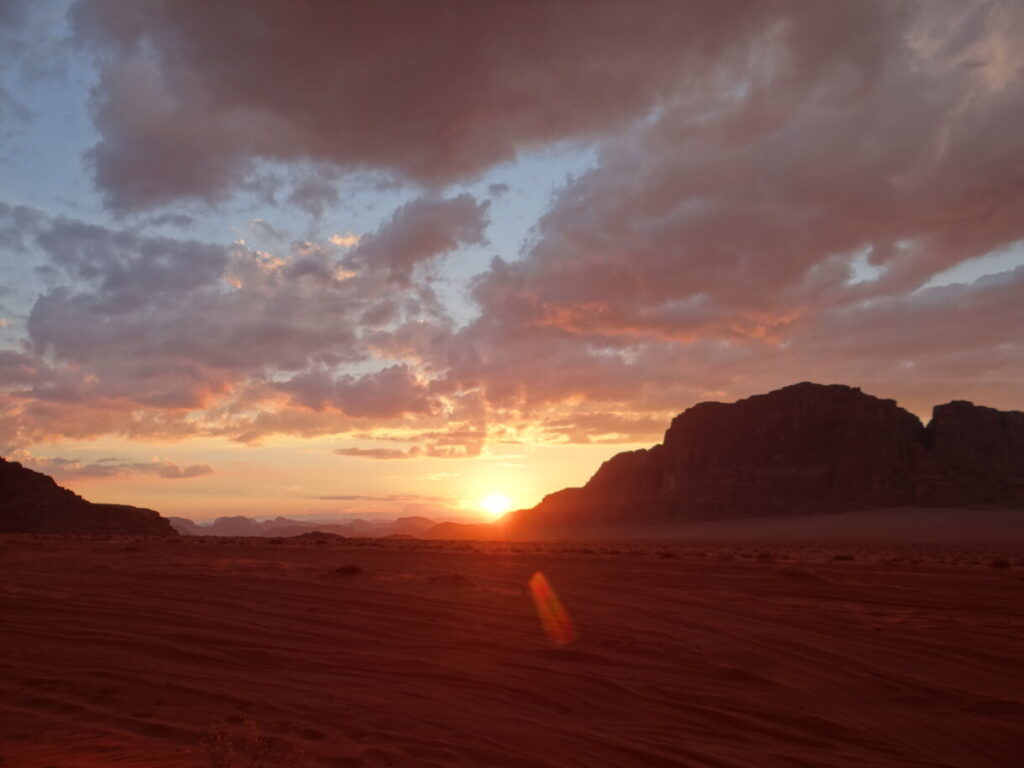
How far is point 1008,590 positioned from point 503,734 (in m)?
13.7

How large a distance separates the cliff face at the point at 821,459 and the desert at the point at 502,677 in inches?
4023

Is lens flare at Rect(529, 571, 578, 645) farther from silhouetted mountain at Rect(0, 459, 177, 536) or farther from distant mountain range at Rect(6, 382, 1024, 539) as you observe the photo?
distant mountain range at Rect(6, 382, 1024, 539)

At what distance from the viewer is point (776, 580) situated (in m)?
17.0

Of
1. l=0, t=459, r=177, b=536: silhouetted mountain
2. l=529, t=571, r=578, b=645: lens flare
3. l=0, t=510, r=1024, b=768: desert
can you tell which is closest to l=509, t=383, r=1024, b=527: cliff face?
l=0, t=459, r=177, b=536: silhouetted mountain

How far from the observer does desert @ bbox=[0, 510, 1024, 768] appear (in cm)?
572

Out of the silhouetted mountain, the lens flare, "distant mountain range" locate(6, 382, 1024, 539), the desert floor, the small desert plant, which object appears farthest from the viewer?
"distant mountain range" locate(6, 382, 1024, 539)

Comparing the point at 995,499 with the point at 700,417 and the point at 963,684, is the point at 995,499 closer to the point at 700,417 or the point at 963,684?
the point at 700,417

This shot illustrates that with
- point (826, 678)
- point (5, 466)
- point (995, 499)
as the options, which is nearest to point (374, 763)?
point (826, 678)

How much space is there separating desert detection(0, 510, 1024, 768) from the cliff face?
335ft

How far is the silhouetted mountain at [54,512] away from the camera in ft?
224

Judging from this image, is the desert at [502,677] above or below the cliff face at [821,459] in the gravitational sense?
below

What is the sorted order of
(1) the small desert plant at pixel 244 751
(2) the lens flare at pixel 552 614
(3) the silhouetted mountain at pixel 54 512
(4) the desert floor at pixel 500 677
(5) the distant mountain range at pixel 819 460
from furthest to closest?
(5) the distant mountain range at pixel 819 460, (3) the silhouetted mountain at pixel 54 512, (2) the lens flare at pixel 552 614, (4) the desert floor at pixel 500 677, (1) the small desert plant at pixel 244 751

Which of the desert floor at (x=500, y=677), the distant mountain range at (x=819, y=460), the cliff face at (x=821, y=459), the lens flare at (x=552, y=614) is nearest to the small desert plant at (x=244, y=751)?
the desert floor at (x=500, y=677)

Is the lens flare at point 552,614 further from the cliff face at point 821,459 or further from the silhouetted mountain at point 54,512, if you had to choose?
the cliff face at point 821,459
